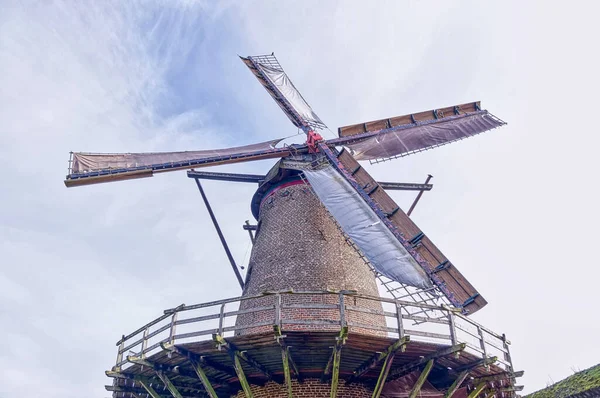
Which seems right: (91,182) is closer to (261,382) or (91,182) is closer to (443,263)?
(261,382)

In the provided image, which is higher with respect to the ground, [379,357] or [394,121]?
[394,121]

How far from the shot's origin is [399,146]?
15.6 m

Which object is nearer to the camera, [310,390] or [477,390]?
[310,390]

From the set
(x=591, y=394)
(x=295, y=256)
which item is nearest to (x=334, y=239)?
(x=295, y=256)

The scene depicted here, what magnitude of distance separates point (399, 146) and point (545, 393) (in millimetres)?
7359

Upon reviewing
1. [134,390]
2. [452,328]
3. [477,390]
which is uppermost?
[134,390]

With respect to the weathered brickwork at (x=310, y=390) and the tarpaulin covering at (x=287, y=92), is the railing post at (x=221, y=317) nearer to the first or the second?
the weathered brickwork at (x=310, y=390)

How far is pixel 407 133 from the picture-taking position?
15.6 m

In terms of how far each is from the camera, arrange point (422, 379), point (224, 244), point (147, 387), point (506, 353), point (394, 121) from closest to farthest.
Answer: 1. point (422, 379)
2. point (506, 353)
3. point (147, 387)
4. point (224, 244)
5. point (394, 121)

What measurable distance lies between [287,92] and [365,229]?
824 cm

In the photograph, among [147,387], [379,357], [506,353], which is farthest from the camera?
[147,387]

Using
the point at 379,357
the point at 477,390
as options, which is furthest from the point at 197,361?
the point at 477,390

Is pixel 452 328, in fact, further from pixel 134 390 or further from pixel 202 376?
pixel 134 390

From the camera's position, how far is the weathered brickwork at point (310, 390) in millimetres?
10008
